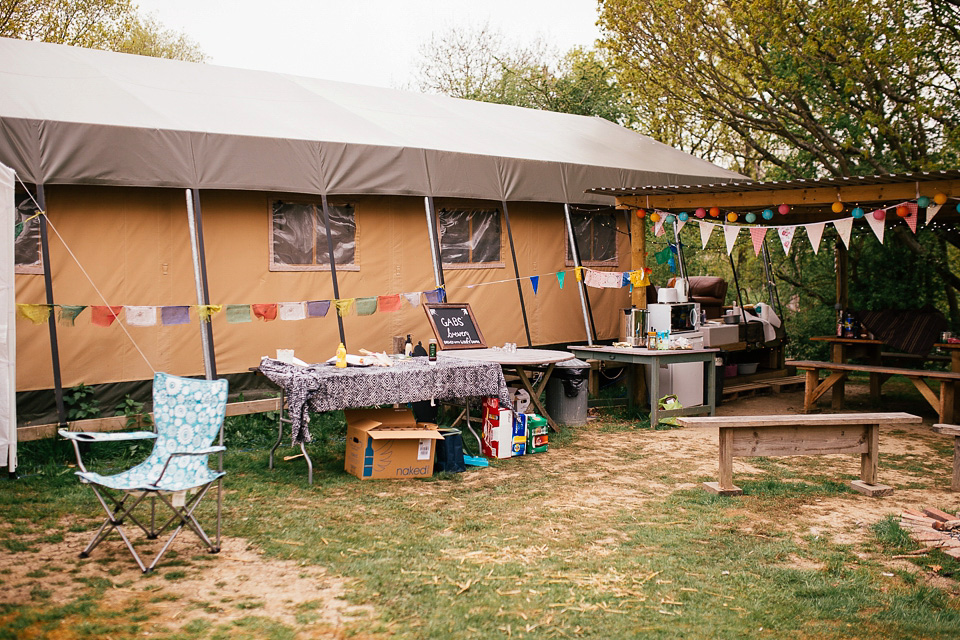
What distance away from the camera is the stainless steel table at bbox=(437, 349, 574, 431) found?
7070mm

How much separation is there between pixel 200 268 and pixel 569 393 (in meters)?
3.55

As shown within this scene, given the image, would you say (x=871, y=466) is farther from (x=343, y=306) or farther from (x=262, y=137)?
(x=262, y=137)

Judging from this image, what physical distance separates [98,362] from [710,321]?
262 inches

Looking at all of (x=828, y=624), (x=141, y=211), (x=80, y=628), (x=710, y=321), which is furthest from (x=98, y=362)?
(x=710, y=321)

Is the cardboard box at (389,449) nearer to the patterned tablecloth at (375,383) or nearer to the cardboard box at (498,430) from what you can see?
the patterned tablecloth at (375,383)

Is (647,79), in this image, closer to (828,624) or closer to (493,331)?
(493,331)

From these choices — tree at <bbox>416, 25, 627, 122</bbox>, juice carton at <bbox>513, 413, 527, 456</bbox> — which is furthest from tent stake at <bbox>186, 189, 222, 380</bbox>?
tree at <bbox>416, 25, 627, 122</bbox>

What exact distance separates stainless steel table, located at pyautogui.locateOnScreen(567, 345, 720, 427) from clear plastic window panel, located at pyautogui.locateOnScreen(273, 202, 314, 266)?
2.92 m

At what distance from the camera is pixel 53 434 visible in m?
6.53

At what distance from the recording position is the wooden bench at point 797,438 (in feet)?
18.1

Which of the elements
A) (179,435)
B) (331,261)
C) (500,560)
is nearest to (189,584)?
(179,435)

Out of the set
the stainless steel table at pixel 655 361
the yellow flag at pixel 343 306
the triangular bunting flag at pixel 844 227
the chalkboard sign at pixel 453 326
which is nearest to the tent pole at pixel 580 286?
the stainless steel table at pixel 655 361

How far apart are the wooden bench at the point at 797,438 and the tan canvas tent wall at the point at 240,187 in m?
4.12

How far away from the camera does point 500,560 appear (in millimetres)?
4285
